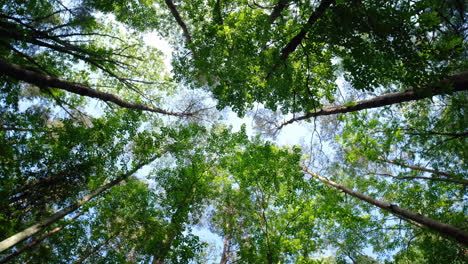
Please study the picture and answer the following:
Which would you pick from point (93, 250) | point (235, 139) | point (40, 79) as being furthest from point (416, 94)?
point (93, 250)

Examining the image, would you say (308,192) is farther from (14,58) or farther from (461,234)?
(14,58)

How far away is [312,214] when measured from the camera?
7.89m

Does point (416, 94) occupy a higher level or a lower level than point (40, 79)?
lower

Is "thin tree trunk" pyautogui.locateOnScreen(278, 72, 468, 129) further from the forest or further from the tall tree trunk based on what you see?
the tall tree trunk

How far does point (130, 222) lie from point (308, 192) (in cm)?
653

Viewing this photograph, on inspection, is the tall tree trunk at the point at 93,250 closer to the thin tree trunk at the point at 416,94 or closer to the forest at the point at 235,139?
the forest at the point at 235,139

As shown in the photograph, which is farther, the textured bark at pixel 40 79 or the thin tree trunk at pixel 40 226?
the textured bark at pixel 40 79

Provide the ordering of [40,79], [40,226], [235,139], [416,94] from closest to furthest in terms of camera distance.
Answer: [416,94] < [40,79] < [40,226] < [235,139]

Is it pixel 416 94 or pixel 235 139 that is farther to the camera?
pixel 235 139

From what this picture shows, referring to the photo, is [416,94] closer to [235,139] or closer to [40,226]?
[235,139]

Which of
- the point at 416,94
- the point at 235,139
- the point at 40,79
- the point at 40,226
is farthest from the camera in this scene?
the point at 235,139

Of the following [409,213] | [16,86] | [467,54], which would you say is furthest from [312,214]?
[16,86]

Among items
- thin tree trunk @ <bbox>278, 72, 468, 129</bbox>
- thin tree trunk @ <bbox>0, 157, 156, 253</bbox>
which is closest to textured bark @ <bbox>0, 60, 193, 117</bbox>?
thin tree trunk @ <bbox>0, 157, 156, 253</bbox>

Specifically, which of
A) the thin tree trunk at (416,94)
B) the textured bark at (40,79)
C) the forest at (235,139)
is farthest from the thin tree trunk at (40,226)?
the thin tree trunk at (416,94)
